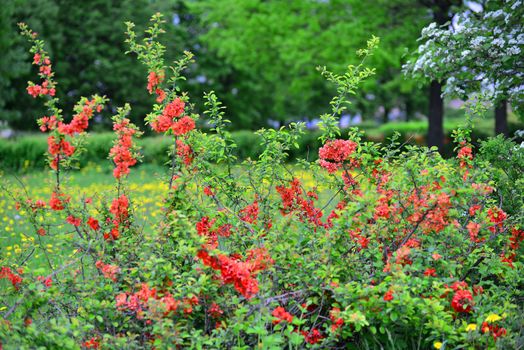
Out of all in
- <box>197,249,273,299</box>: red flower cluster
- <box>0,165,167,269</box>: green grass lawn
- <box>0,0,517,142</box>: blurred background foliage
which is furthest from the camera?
<box>0,0,517,142</box>: blurred background foliage

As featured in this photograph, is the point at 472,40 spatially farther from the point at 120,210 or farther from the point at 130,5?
the point at 130,5

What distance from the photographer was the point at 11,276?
134 inches

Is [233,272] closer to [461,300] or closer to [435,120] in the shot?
[461,300]

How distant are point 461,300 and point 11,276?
94.4 inches

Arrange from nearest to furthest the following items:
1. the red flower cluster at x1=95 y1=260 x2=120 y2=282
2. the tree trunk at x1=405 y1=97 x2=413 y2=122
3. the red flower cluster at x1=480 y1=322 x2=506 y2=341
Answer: the red flower cluster at x1=480 y1=322 x2=506 y2=341 → the red flower cluster at x1=95 y1=260 x2=120 y2=282 → the tree trunk at x1=405 y1=97 x2=413 y2=122

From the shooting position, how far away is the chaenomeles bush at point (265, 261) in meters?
2.98

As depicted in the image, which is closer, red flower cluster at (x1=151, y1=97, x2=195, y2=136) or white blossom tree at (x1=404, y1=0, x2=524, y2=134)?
red flower cluster at (x1=151, y1=97, x2=195, y2=136)

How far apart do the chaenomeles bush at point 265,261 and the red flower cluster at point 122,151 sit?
0.01m

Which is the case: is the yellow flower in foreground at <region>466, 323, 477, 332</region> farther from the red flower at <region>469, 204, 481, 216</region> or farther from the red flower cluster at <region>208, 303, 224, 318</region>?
the red flower cluster at <region>208, 303, 224, 318</region>

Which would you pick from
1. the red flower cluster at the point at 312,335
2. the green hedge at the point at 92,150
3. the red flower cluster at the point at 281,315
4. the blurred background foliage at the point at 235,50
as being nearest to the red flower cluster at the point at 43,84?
the red flower cluster at the point at 281,315

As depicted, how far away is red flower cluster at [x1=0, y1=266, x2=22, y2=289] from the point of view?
3.40 meters

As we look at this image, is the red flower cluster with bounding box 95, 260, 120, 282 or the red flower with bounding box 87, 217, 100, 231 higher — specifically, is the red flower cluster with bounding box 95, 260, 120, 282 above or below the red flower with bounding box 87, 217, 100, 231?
below

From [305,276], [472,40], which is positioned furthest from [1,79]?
[305,276]

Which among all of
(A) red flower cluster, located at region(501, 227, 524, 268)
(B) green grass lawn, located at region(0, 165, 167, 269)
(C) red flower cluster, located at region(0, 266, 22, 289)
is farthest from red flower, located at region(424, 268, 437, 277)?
(C) red flower cluster, located at region(0, 266, 22, 289)
